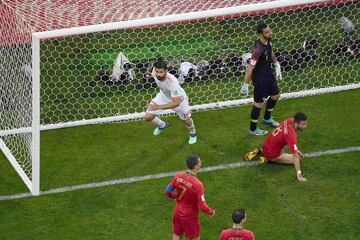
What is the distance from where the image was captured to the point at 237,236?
9.12 metres

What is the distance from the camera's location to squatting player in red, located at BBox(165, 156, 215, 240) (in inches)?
378

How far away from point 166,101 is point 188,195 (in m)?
3.44

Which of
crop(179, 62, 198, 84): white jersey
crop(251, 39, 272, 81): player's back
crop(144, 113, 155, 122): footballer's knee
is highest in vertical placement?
crop(251, 39, 272, 81): player's back

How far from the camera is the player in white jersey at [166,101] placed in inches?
480

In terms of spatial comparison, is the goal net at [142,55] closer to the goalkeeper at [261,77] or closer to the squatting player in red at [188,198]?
the goalkeeper at [261,77]

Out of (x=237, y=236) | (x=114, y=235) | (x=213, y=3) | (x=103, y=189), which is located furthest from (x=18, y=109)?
(x=237, y=236)

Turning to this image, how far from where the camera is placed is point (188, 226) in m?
9.93

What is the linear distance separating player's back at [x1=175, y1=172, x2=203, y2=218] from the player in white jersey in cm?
275

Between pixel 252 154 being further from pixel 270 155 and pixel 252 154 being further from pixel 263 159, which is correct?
pixel 270 155

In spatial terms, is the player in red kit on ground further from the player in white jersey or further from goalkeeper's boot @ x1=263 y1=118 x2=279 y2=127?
goalkeeper's boot @ x1=263 y1=118 x2=279 y2=127

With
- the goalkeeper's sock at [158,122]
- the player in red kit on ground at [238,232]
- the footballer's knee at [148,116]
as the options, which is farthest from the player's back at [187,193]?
the goalkeeper's sock at [158,122]

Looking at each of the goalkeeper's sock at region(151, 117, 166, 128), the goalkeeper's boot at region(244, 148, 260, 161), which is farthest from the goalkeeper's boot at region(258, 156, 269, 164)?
the goalkeeper's sock at region(151, 117, 166, 128)

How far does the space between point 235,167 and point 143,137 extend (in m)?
1.85

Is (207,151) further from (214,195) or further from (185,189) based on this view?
(185,189)
